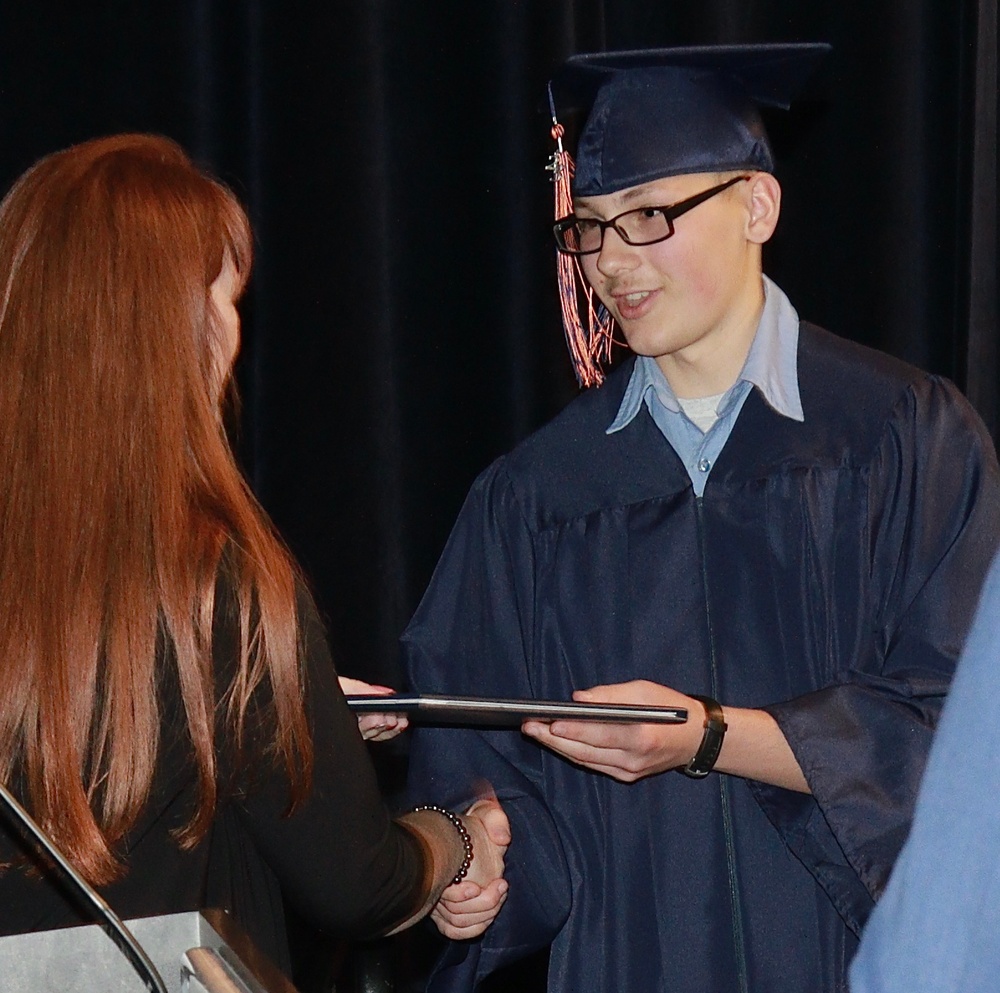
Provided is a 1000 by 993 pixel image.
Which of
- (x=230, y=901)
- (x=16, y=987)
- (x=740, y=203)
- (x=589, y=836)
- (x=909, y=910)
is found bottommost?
(x=589, y=836)

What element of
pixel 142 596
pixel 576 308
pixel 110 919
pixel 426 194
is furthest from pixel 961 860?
pixel 426 194

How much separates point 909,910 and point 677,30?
2.52m

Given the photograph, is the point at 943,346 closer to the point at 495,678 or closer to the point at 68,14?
the point at 495,678

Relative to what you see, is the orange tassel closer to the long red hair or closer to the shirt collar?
the shirt collar

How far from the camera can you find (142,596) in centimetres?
132

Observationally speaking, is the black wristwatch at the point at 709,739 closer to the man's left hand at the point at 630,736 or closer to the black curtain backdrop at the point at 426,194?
the man's left hand at the point at 630,736

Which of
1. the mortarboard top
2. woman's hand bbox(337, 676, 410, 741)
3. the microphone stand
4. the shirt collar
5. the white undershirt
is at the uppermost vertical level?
the mortarboard top

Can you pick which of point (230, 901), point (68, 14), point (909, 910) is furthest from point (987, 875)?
point (68, 14)

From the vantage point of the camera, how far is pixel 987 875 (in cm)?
62

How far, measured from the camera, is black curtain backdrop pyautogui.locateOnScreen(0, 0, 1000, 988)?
9.24ft

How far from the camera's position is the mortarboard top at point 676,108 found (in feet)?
6.20

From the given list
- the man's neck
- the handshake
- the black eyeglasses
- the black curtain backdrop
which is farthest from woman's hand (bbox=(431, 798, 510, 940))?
the black curtain backdrop

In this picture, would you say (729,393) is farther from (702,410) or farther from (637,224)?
(637,224)

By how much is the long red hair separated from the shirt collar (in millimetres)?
685
